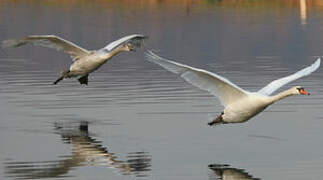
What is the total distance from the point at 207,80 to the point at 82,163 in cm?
239

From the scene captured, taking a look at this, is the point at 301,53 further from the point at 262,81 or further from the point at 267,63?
the point at 262,81

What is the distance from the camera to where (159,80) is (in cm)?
2880

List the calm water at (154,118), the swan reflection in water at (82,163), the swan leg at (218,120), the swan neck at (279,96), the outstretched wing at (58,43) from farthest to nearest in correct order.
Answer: the outstretched wing at (58,43) → the swan leg at (218,120) → the swan neck at (279,96) → the calm water at (154,118) → the swan reflection in water at (82,163)

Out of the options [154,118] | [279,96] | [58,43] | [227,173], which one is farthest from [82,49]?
[227,173]

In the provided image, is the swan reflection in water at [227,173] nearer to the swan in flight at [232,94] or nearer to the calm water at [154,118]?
the calm water at [154,118]

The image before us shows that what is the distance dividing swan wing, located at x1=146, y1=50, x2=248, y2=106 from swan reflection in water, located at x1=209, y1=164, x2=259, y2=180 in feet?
4.43

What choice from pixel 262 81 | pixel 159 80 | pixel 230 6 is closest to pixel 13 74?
pixel 159 80

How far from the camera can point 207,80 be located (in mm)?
17109

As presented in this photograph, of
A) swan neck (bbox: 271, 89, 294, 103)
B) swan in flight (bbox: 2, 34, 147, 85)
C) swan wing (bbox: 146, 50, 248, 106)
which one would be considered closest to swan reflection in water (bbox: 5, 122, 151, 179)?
swan wing (bbox: 146, 50, 248, 106)

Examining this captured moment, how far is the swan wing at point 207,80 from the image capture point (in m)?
16.3

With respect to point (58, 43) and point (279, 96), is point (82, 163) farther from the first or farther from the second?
point (58, 43)

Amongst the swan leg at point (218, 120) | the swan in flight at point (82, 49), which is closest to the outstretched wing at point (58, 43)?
the swan in flight at point (82, 49)

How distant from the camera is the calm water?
16.6 meters

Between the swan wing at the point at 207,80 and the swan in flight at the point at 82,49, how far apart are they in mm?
3623
